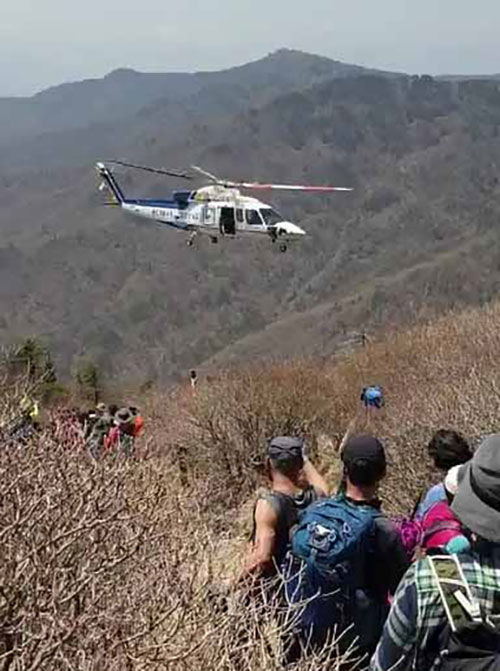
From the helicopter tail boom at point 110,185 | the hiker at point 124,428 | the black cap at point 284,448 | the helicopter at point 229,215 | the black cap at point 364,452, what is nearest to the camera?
the black cap at point 364,452

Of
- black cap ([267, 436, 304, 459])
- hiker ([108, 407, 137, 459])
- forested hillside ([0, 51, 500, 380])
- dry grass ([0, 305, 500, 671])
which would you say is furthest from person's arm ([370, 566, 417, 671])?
forested hillside ([0, 51, 500, 380])

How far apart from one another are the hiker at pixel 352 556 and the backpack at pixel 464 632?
44.5 inches

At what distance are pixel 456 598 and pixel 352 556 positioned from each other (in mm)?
1155

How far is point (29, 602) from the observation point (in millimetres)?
3354

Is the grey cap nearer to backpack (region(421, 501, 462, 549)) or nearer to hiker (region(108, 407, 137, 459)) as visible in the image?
backpack (region(421, 501, 462, 549))

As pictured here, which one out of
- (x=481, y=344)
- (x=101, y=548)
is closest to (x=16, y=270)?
(x=481, y=344)

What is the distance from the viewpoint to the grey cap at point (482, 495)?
2.55 metres

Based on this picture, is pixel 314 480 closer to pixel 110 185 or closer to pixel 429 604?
pixel 429 604

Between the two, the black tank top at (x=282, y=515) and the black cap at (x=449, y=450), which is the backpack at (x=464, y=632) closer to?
the black tank top at (x=282, y=515)

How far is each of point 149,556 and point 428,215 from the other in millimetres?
177110

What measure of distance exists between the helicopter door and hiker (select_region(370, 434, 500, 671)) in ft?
71.2

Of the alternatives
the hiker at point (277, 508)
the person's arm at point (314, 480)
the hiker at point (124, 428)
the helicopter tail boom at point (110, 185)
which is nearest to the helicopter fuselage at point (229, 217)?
the helicopter tail boom at point (110, 185)

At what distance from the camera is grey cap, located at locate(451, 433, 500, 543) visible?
255 centimetres

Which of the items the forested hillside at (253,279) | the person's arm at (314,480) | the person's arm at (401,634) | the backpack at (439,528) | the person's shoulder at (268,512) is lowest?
the forested hillside at (253,279)
